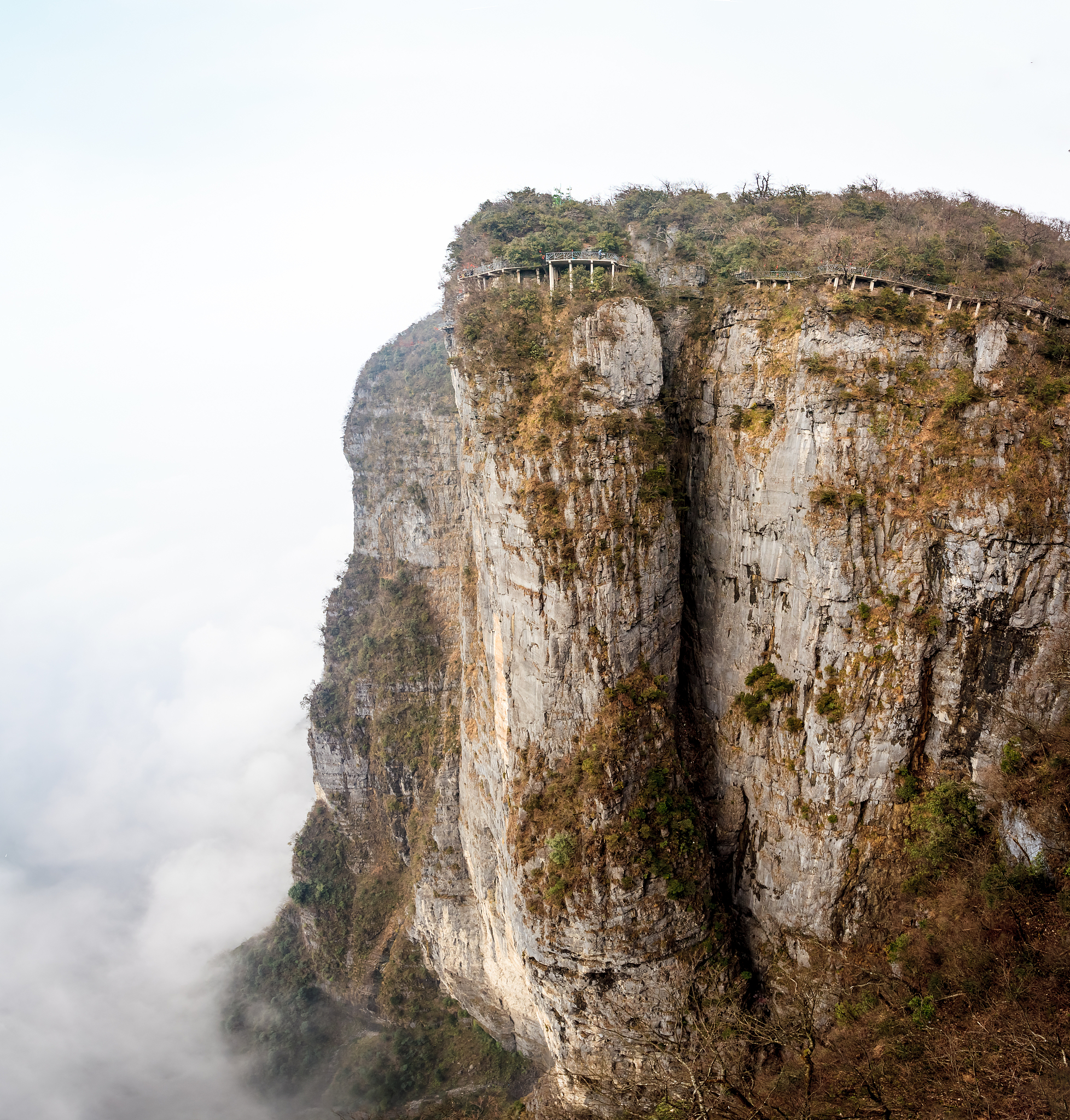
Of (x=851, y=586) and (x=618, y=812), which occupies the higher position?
(x=851, y=586)

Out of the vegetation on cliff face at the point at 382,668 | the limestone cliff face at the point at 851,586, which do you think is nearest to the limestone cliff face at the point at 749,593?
the limestone cliff face at the point at 851,586

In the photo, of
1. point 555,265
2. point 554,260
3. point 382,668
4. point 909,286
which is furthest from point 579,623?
point 382,668

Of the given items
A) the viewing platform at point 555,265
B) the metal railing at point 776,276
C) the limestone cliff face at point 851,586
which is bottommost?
the limestone cliff face at point 851,586

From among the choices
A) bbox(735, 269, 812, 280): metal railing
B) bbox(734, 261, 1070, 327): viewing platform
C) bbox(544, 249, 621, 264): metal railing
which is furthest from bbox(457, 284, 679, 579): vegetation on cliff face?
bbox(734, 261, 1070, 327): viewing platform

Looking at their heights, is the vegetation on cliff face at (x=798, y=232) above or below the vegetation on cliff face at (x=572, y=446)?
above

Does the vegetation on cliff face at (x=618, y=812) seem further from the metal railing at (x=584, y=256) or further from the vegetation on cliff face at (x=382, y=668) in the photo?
the vegetation on cliff face at (x=382, y=668)

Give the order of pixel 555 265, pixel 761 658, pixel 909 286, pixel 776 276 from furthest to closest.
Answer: pixel 555 265 < pixel 761 658 < pixel 776 276 < pixel 909 286

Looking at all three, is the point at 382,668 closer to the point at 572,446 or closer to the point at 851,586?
the point at 572,446

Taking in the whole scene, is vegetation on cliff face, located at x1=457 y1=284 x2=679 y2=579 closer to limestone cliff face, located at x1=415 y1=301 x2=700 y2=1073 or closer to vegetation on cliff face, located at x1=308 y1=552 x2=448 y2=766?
limestone cliff face, located at x1=415 y1=301 x2=700 y2=1073
